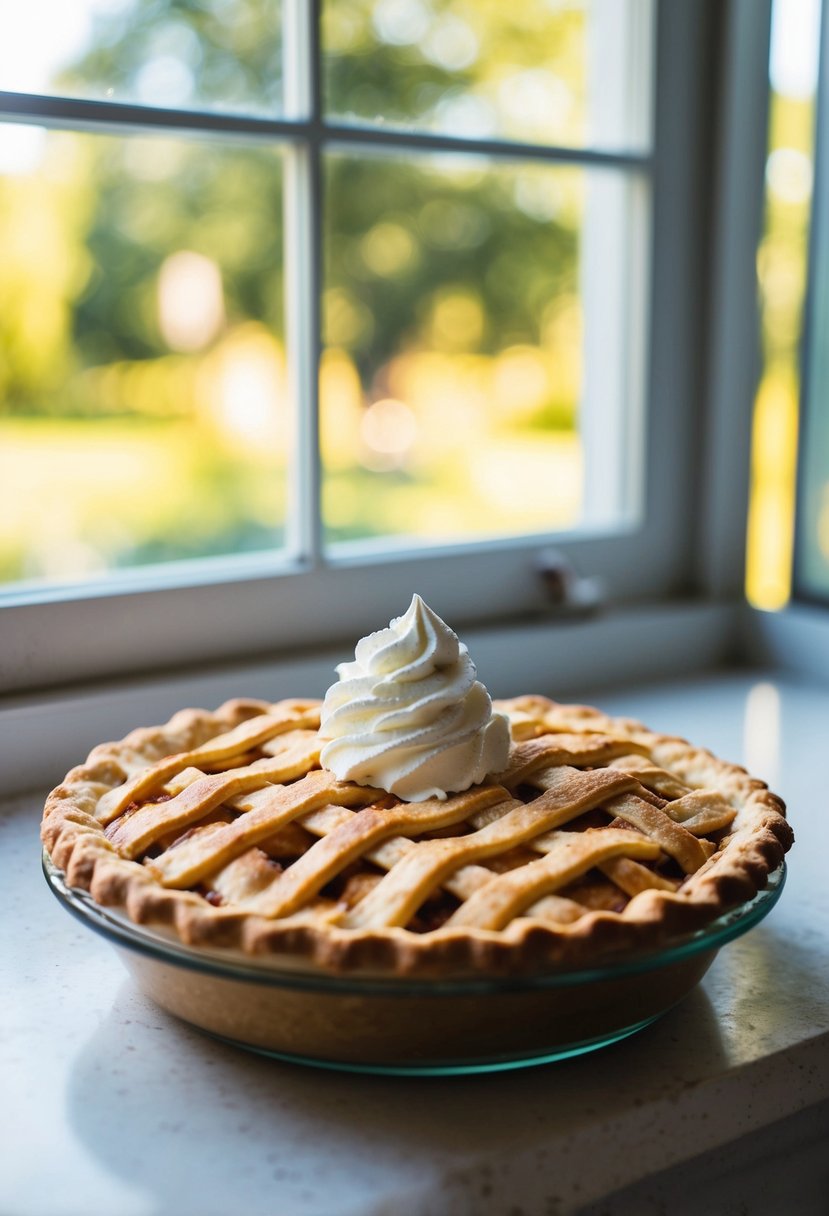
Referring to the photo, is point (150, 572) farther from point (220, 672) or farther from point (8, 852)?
point (8, 852)

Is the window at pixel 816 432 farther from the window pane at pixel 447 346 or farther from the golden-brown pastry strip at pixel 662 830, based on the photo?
the window pane at pixel 447 346

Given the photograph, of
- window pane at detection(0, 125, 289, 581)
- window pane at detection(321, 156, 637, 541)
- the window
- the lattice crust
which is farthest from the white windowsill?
window pane at detection(0, 125, 289, 581)

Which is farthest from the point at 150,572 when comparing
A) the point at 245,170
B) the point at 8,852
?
the point at 245,170

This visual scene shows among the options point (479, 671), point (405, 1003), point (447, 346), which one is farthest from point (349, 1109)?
point (447, 346)

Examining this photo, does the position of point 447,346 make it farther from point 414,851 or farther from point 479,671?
point 414,851

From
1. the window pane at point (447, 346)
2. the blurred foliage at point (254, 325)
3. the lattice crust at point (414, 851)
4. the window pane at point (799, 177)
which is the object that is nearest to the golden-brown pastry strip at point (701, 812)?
the lattice crust at point (414, 851)

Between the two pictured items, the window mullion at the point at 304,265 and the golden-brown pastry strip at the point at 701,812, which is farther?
the window mullion at the point at 304,265
